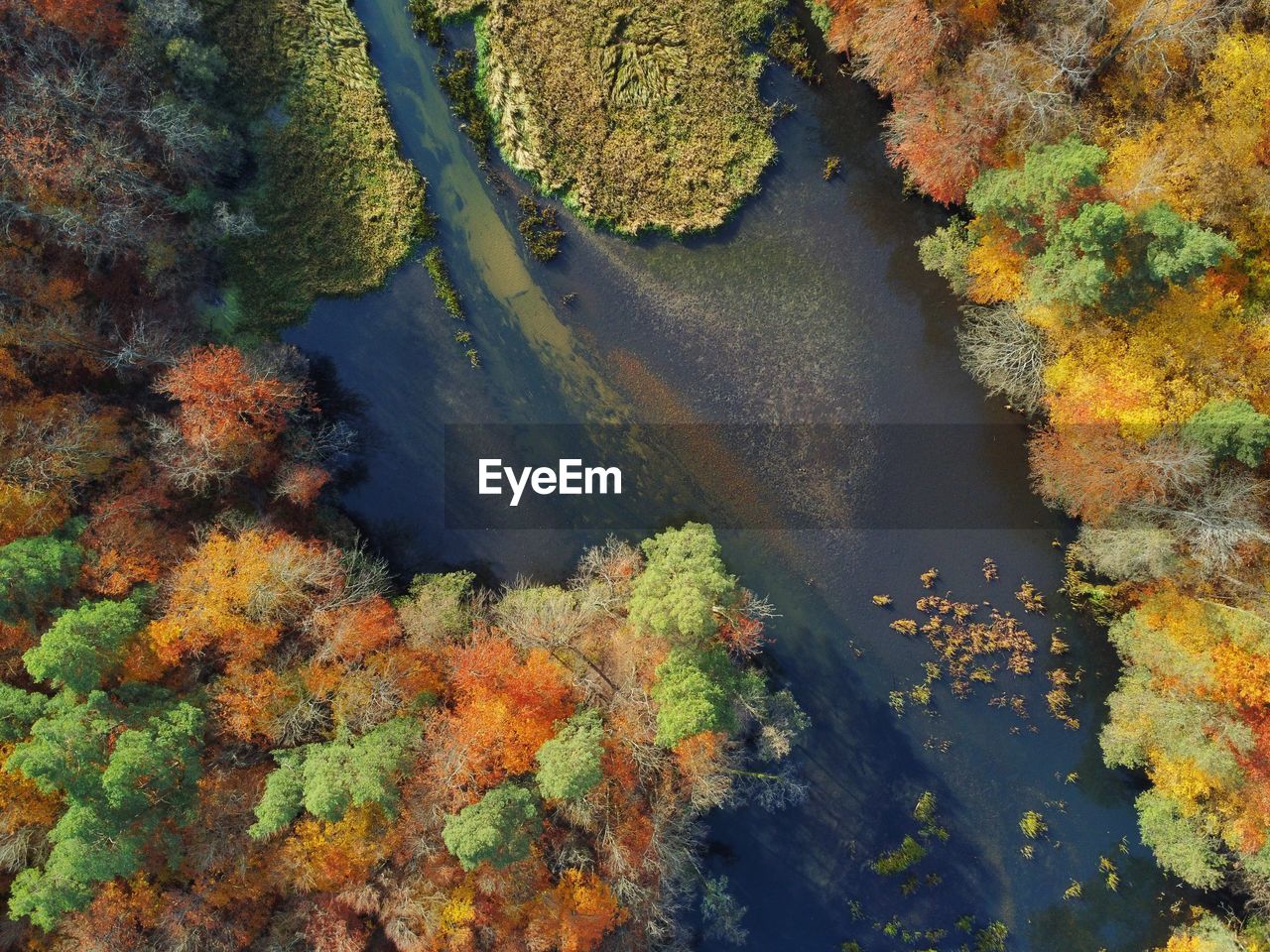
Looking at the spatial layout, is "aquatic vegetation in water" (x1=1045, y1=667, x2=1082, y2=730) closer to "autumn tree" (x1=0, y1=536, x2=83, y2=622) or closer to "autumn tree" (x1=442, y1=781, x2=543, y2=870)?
"autumn tree" (x1=442, y1=781, x2=543, y2=870)

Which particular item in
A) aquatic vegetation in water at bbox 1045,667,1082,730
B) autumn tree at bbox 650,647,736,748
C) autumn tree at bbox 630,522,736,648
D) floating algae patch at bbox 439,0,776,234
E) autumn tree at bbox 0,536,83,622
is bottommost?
aquatic vegetation in water at bbox 1045,667,1082,730

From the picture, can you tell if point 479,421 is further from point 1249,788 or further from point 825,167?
point 1249,788

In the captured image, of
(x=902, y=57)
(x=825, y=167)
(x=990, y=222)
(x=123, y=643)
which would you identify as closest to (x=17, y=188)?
(x=123, y=643)

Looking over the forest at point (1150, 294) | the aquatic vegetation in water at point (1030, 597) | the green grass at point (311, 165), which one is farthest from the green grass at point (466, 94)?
the aquatic vegetation in water at point (1030, 597)

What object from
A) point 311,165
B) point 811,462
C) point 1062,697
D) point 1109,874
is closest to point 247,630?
point 311,165

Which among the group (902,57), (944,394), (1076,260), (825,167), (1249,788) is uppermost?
(902,57)

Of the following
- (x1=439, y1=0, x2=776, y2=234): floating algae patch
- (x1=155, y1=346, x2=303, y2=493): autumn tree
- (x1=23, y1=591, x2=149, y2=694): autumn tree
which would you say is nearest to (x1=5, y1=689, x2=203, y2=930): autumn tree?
(x1=23, y1=591, x2=149, y2=694): autumn tree
